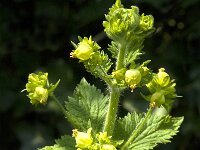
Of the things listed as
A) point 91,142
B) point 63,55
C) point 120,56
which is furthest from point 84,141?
point 63,55

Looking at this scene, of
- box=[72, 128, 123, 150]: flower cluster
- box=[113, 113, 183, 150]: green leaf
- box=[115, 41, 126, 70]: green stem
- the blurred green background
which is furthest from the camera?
the blurred green background

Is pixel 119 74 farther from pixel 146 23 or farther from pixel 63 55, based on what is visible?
pixel 63 55

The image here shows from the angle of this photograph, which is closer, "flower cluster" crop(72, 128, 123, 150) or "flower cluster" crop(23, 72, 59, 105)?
"flower cluster" crop(72, 128, 123, 150)

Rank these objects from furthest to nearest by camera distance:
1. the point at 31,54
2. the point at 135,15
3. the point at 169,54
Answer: the point at 31,54 < the point at 169,54 < the point at 135,15

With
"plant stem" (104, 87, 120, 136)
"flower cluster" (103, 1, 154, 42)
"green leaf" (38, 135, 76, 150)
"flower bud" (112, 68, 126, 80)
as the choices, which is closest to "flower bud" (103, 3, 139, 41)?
"flower cluster" (103, 1, 154, 42)

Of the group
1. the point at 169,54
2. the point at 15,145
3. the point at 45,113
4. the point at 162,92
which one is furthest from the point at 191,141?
the point at 162,92

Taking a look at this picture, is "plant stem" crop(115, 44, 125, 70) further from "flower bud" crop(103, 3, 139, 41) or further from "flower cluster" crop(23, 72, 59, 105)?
"flower cluster" crop(23, 72, 59, 105)

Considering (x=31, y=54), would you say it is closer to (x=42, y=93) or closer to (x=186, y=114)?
(x=186, y=114)
